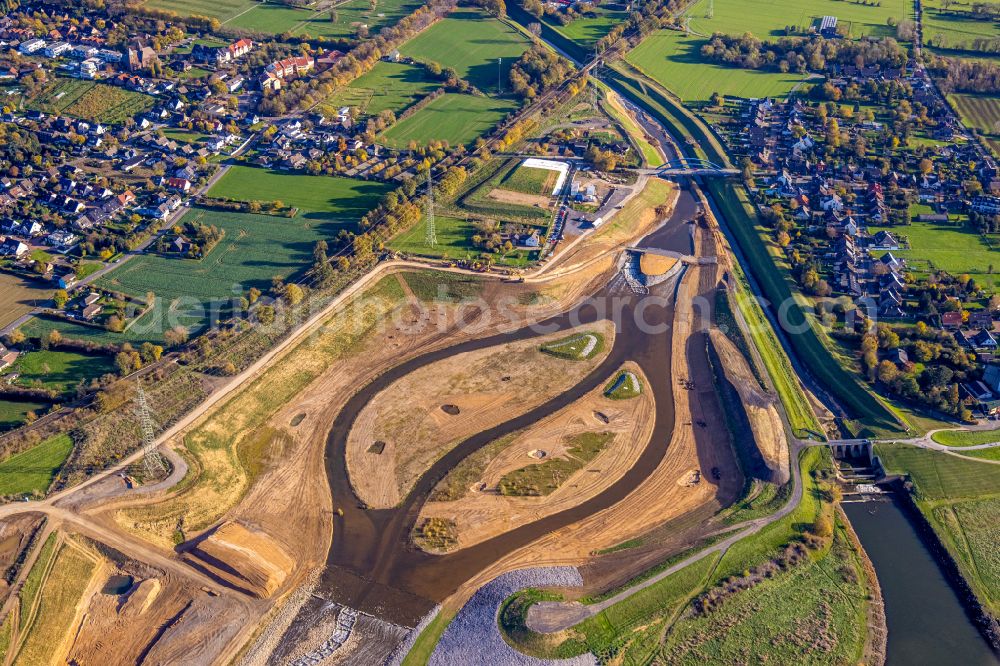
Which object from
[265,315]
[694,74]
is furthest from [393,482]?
[694,74]

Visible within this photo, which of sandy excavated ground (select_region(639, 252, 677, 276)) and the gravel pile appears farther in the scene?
sandy excavated ground (select_region(639, 252, 677, 276))

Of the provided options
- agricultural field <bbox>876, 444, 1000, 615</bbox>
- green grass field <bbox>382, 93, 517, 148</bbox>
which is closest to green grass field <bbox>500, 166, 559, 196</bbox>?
green grass field <bbox>382, 93, 517, 148</bbox>

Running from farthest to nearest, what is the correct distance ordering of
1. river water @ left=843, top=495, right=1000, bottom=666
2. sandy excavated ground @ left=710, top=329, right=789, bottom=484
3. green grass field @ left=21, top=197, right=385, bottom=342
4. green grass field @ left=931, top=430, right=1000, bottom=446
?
green grass field @ left=21, top=197, right=385, bottom=342
green grass field @ left=931, top=430, right=1000, bottom=446
sandy excavated ground @ left=710, top=329, right=789, bottom=484
river water @ left=843, top=495, right=1000, bottom=666

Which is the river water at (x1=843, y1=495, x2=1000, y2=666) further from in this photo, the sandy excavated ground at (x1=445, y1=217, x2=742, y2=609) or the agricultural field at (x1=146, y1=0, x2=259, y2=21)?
the agricultural field at (x1=146, y1=0, x2=259, y2=21)

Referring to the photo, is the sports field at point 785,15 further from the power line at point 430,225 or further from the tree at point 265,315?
the tree at point 265,315

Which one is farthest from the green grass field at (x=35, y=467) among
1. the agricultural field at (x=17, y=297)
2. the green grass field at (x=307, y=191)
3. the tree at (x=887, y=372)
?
the tree at (x=887, y=372)

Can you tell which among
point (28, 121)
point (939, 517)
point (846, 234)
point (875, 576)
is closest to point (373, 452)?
point (875, 576)

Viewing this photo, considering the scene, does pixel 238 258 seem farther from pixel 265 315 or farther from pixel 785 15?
pixel 785 15

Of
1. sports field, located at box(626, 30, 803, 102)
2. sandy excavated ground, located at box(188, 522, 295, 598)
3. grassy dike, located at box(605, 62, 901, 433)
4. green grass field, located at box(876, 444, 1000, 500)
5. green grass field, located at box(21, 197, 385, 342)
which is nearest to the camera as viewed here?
sandy excavated ground, located at box(188, 522, 295, 598)
